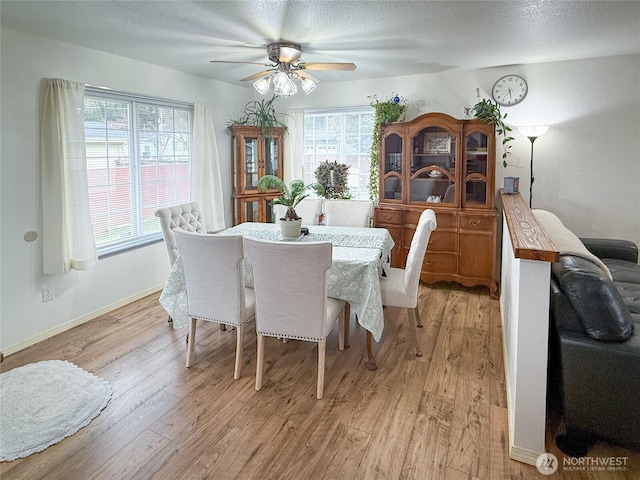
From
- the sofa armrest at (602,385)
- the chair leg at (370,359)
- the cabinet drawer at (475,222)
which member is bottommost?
the chair leg at (370,359)

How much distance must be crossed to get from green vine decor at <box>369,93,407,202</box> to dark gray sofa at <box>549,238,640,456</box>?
10.2 feet

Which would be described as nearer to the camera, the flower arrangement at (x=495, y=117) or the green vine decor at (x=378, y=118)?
the flower arrangement at (x=495, y=117)

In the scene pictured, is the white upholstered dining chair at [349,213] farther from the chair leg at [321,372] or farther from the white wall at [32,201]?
the white wall at [32,201]

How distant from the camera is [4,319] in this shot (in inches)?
120

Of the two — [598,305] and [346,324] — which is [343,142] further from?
[598,305]

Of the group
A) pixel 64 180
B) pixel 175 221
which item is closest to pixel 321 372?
pixel 175 221

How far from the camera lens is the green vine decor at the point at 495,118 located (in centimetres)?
416

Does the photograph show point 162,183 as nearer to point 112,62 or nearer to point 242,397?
point 112,62

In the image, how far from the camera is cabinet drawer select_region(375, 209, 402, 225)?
4.62m

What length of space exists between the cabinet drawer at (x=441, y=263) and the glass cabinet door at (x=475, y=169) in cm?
59

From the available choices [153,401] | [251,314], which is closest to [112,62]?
[251,314]

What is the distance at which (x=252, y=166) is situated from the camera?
5.37m

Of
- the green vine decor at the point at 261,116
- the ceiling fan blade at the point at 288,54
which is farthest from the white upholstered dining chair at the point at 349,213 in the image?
the green vine decor at the point at 261,116

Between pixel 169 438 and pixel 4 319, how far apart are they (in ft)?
6.12
